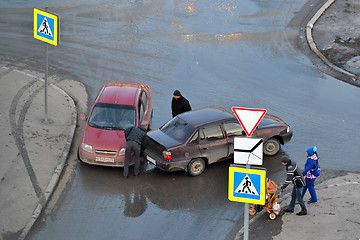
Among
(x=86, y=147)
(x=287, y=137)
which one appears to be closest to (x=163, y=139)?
(x=86, y=147)

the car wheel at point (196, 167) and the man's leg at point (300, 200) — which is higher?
the man's leg at point (300, 200)

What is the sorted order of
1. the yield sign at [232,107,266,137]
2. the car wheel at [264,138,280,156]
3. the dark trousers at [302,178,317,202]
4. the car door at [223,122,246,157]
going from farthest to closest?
the car wheel at [264,138,280,156]
the car door at [223,122,246,157]
the dark trousers at [302,178,317,202]
the yield sign at [232,107,266,137]

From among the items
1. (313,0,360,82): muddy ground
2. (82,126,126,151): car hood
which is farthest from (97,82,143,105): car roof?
(313,0,360,82): muddy ground

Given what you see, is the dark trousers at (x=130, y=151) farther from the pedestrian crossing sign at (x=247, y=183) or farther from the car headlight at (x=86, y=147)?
the pedestrian crossing sign at (x=247, y=183)

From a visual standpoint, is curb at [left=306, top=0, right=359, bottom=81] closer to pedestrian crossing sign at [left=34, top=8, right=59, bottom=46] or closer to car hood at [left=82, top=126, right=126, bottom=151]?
car hood at [left=82, top=126, right=126, bottom=151]

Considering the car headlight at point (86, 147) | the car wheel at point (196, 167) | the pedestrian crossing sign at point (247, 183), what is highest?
the pedestrian crossing sign at point (247, 183)

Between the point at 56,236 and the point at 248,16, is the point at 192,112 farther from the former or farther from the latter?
the point at 248,16

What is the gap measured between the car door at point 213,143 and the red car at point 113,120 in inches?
76.1

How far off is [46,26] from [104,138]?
155 inches

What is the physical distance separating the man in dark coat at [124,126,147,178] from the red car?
0.31 m

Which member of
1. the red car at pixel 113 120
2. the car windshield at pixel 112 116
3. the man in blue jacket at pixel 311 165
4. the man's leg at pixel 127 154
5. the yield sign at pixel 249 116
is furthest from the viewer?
the car windshield at pixel 112 116

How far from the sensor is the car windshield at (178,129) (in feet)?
53.5

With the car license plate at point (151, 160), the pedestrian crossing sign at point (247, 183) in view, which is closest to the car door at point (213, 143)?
the car license plate at point (151, 160)

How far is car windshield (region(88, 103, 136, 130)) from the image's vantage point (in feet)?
55.7
